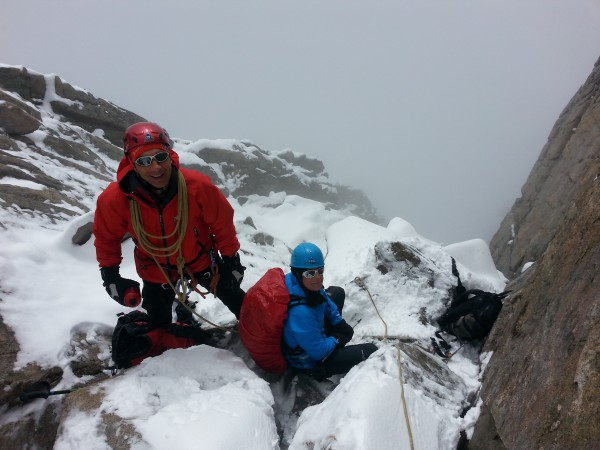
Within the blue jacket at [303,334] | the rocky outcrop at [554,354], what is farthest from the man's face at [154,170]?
the rocky outcrop at [554,354]

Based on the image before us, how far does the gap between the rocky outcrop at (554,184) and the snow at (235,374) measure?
252 cm

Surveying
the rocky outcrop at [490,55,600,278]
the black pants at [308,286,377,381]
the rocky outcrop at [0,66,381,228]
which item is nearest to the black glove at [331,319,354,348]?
the black pants at [308,286,377,381]

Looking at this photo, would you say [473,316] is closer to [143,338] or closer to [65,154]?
[143,338]

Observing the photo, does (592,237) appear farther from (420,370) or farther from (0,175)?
(0,175)

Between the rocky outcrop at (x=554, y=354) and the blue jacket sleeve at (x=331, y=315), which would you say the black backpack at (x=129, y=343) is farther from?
the rocky outcrop at (x=554, y=354)

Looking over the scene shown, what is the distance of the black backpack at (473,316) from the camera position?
4309mm

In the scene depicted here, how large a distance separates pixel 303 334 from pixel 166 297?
1.72 meters

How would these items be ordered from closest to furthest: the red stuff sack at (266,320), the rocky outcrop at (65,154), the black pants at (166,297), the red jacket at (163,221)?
1. the red jacket at (163,221)
2. the red stuff sack at (266,320)
3. the black pants at (166,297)
4. the rocky outcrop at (65,154)

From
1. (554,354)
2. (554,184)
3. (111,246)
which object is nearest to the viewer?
(554,354)

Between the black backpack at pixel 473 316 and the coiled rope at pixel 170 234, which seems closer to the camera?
the coiled rope at pixel 170 234

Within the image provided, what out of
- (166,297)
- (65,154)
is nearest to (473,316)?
(166,297)

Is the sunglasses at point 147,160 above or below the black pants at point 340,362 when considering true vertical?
above

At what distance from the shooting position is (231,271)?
389 centimetres

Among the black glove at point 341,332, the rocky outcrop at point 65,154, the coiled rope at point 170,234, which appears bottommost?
the rocky outcrop at point 65,154
